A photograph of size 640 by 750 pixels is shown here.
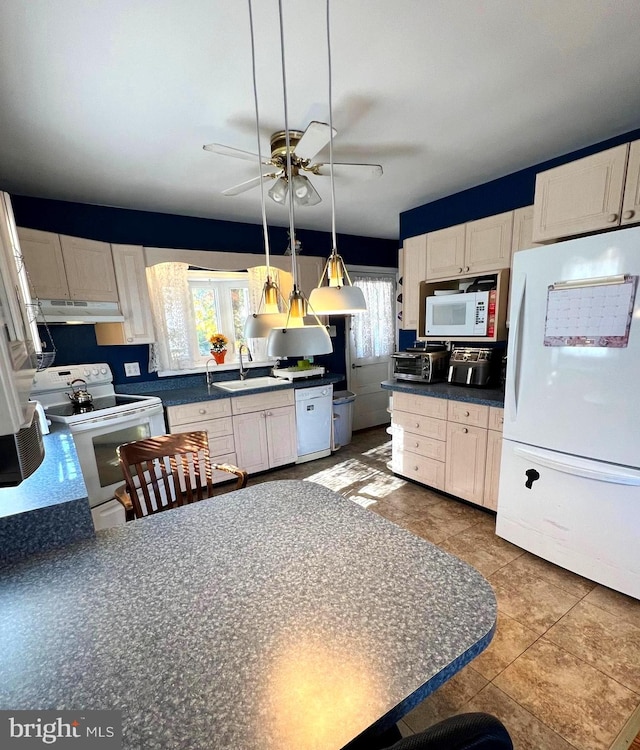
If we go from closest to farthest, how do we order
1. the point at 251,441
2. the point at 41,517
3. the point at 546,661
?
1. the point at 41,517
2. the point at 546,661
3. the point at 251,441

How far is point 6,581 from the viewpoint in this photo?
0.89 meters

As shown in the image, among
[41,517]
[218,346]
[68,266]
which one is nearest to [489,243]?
[218,346]

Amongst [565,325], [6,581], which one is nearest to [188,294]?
[6,581]

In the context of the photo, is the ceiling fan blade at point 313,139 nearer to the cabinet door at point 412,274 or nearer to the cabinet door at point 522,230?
the cabinet door at point 522,230

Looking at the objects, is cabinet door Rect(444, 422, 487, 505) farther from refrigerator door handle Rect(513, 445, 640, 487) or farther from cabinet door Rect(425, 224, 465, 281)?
cabinet door Rect(425, 224, 465, 281)

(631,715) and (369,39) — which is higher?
(369,39)

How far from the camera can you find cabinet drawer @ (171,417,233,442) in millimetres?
2893

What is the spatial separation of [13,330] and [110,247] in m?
2.55

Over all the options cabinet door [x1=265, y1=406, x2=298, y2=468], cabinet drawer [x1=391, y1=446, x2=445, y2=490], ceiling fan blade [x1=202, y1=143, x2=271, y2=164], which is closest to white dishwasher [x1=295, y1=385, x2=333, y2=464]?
cabinet door [x1=265, y1=406, x2=298, y2=468]

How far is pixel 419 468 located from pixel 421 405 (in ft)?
1.86

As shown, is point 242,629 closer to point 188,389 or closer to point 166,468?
point 166,468

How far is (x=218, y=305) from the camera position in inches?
139

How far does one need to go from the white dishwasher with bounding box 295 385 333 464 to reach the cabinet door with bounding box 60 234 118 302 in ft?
6.05

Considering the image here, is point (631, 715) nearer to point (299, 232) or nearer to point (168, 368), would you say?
point (168, 368)
